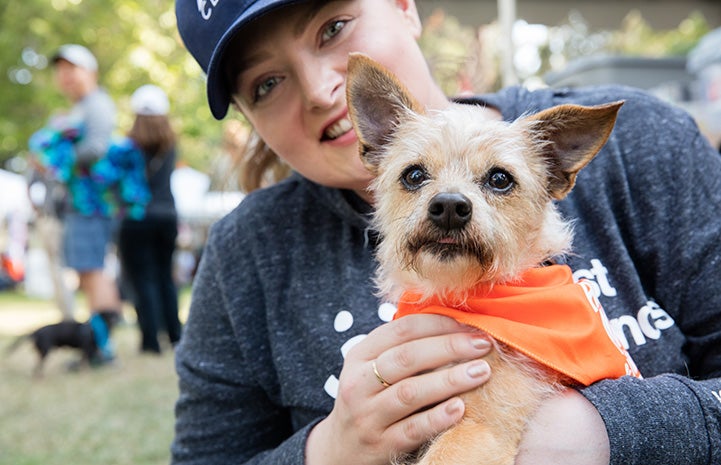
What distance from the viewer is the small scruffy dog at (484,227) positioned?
163 cm

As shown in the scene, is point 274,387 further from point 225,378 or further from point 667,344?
point 667,344

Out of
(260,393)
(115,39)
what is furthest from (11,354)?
(115,39)

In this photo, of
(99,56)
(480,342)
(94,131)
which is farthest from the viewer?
(99,56)

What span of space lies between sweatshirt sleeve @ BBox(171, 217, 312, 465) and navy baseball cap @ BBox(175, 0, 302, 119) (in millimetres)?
452

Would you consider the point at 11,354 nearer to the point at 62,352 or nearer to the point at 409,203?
the point at 62,352

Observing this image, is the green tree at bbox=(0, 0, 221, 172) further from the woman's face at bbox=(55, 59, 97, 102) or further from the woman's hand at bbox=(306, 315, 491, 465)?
the woman's hand at bbox=(306, 315, 491, 465)

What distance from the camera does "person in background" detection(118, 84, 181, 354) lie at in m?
8.26

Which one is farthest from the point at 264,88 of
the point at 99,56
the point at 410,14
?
the point at 99,56

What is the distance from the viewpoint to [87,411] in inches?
235

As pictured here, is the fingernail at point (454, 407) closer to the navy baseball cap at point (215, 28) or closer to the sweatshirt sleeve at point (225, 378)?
the sweatshirt sleeve at point (225, 378)

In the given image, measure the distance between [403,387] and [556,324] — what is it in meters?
0.44

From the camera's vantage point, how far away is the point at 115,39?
59.5 feet

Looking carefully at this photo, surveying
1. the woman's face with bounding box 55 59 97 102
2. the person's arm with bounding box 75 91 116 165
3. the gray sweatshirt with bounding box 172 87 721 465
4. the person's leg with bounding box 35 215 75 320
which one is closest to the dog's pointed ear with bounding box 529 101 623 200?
the gray sweatshirt with bounding box 172 87 721 465

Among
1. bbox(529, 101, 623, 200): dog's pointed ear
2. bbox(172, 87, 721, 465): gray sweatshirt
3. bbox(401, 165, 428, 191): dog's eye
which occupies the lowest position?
bbox(172, 87, 721, 465): gray sweatshirt
